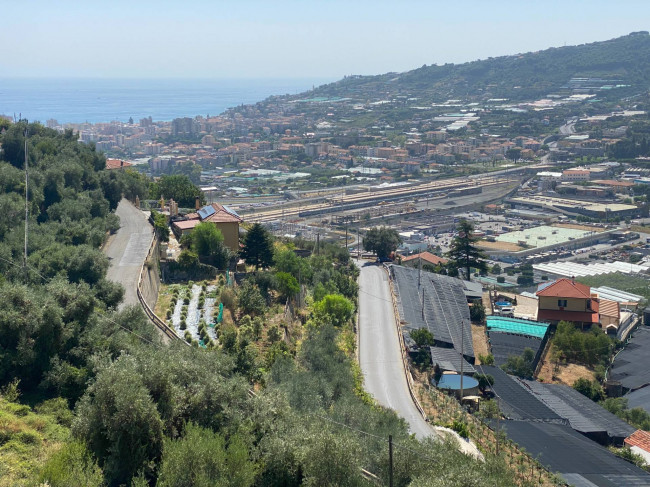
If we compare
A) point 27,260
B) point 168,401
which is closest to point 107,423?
point 168,401

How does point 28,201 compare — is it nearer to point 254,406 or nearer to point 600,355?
point 254,406

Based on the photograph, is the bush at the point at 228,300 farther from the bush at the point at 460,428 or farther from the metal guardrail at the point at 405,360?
the bush at the point at 460,428

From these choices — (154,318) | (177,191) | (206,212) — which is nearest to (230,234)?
(206,212)

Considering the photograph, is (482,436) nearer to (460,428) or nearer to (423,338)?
(460,428)

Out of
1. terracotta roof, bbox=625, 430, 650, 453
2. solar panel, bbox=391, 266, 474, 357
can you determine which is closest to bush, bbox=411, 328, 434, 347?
solar panel, bbox=391, 266, 474, 357

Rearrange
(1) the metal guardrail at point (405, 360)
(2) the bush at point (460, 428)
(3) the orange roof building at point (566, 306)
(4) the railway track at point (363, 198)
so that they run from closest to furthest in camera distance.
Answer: (2) the bush at point (460, 428) < (1) the metal guardrail at point (405, 360) < (3) the orange roof building at point (566, 306) < (4) the railway track at point (363, 198)

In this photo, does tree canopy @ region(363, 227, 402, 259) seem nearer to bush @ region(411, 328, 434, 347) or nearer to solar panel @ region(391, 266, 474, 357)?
solar panel @ region(391, 266, 474, 357)

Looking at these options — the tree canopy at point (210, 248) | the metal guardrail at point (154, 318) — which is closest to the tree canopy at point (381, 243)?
the tree canopy at point (210, 248)
